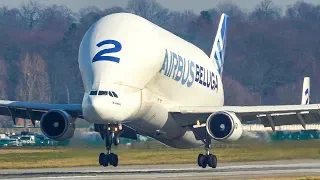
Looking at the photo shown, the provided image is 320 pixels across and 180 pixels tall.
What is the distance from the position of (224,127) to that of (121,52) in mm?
6891

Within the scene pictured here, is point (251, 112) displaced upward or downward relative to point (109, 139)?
upward

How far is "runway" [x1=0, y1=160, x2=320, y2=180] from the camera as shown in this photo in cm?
5016

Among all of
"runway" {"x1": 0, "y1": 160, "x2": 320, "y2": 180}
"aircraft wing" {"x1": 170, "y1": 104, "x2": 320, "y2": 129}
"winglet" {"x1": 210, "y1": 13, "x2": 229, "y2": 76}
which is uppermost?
"winglet" {"x1": 210, "y1": 13, "x2": 229, "y2": 76}

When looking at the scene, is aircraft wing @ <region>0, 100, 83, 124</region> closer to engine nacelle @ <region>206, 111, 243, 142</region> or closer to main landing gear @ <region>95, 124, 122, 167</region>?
main landing gear @ <region>95, 124, 122, 167</region>

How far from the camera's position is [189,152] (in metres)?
69.7

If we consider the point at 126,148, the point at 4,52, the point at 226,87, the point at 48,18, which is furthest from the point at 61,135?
the point at 48,18

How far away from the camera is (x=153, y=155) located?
217ft

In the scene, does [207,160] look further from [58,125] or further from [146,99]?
[58,125]

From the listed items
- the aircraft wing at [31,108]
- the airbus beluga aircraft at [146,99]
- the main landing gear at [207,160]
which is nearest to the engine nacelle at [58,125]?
the airbus beluga aircraft at [146,99]

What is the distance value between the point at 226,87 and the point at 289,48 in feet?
35.8

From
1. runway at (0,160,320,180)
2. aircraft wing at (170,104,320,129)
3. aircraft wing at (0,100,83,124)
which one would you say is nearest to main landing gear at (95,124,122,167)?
runway at (0,160,320,180)

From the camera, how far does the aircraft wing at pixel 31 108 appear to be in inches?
2144

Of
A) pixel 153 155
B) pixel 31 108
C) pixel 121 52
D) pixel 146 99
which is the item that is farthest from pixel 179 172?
pixel 153 155

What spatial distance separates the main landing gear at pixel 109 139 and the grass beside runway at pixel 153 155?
5.39 ft
